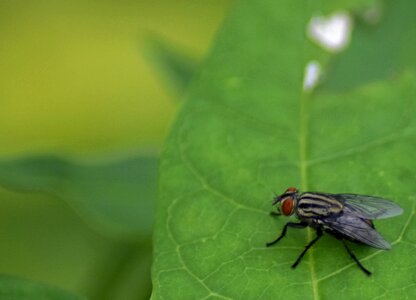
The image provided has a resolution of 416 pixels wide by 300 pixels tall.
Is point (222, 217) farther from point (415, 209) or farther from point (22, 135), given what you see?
point (22, 135)

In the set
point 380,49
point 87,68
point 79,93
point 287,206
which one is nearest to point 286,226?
point 287,206

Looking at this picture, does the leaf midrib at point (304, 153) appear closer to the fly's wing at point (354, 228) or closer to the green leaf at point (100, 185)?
the fly's wing at point (354, 228)

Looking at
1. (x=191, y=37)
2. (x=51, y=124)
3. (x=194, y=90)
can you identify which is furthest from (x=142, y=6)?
(x=194, y=90)

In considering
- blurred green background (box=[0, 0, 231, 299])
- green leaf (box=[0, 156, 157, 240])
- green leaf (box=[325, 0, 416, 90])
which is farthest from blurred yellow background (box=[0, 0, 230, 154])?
green leaf (box=[325, 0, 416, 90])

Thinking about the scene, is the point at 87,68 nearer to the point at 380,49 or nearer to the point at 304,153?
the point at 380,49

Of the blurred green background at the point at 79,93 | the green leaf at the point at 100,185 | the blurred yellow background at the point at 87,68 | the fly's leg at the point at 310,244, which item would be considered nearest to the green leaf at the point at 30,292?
the fly's leg at the point at 310,244

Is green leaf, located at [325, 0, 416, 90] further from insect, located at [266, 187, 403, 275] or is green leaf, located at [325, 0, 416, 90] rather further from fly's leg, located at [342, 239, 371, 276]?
fly's leg, located at [342, 239, 371, 276]
